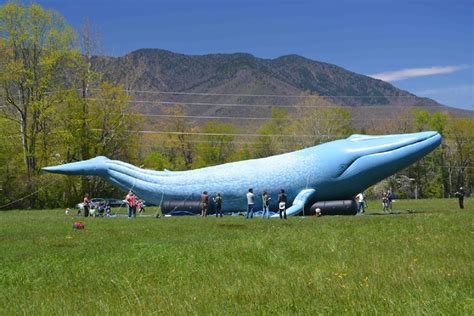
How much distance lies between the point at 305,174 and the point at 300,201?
146 centimetres

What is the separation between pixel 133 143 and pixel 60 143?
854 cm

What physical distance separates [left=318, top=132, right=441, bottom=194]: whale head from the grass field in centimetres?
1185

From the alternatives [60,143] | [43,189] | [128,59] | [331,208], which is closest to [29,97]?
[60,143]

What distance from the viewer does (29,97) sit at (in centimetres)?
4984

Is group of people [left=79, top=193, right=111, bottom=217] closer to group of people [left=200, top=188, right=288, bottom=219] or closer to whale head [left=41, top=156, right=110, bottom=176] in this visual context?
whale head [left=41, top=156, right=110, bottom=176]

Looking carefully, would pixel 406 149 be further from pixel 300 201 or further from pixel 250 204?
pixel 250 204

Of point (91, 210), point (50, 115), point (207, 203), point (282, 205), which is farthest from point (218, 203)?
point (50, 115)

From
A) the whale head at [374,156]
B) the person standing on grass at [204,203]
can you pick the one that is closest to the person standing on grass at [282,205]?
the whale head at [374,156]

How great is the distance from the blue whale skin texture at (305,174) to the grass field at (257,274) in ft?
39.5

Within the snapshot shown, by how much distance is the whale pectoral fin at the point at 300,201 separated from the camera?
27.9 meters

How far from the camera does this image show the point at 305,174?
28.8 m

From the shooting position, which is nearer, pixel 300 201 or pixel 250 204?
pixel 250 204

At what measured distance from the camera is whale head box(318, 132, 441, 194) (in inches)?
1081

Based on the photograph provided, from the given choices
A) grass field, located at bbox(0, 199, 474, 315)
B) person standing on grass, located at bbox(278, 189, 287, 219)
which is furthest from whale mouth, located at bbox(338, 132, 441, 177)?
grass field, located at bbox(0, 199, 474, 315)
